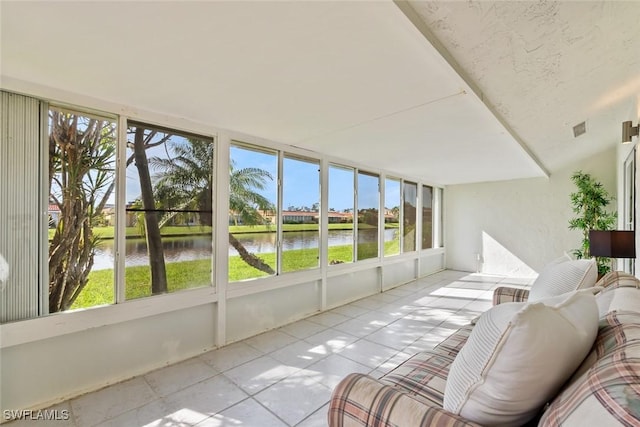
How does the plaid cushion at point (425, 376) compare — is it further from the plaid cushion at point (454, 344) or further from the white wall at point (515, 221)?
the white wall at point (515, 221)

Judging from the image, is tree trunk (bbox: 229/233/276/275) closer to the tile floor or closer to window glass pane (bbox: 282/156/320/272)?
window glass pane (bbox: 282/156/320/272)

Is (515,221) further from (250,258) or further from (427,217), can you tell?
(250,258)

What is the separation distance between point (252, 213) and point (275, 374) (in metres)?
A: 1.69

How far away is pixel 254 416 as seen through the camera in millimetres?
1841

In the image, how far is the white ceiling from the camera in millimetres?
1300

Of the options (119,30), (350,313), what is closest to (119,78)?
(119,30)

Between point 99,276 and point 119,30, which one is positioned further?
point 99,276

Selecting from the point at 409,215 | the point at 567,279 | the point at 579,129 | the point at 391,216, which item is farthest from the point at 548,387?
the point at 409,215

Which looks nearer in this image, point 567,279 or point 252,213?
point 567,279

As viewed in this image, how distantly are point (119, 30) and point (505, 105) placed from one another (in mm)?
2876

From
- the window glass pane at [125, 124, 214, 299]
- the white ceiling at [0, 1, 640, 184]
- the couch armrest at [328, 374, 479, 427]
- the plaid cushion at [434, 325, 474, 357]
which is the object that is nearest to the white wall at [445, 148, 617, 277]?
the white ceiling at [0, 1, 640, 184]

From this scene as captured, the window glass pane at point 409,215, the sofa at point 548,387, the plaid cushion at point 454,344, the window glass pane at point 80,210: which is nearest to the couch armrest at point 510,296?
the plaid cushion at point 454,344

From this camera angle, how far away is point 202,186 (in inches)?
110

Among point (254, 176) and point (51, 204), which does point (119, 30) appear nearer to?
point (51, 204)
